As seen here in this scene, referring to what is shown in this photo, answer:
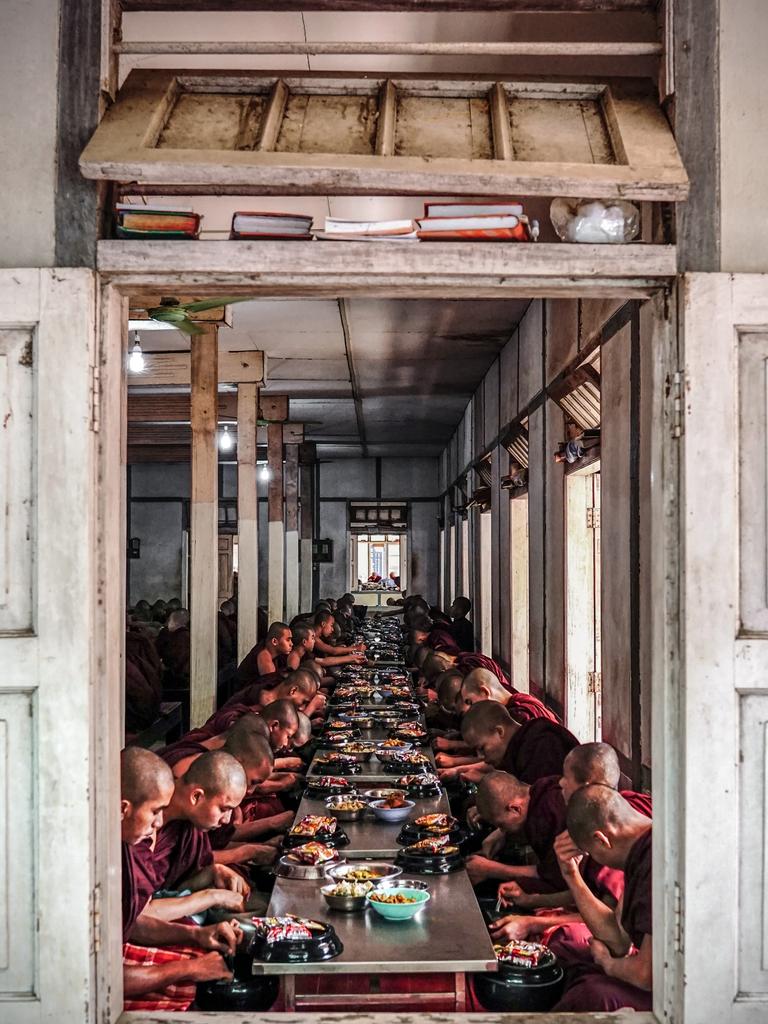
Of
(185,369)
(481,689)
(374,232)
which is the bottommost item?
(481,689)

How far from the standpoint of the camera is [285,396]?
16328 millimetres

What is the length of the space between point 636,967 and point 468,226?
274 cm

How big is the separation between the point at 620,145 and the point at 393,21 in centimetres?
222

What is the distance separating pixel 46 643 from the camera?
3.42 meters

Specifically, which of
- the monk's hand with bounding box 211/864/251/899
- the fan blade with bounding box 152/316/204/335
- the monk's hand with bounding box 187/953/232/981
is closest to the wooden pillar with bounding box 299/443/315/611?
the fan blade with bounding box 152/316/204/335

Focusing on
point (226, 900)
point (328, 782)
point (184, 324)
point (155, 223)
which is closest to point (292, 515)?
point (184, 324)

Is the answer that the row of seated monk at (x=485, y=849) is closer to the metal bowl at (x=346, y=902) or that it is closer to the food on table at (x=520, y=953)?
the food on table at (x=520, y=953)

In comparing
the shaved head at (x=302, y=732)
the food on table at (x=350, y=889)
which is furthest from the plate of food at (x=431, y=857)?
the shaved head at (x=302, y=732)

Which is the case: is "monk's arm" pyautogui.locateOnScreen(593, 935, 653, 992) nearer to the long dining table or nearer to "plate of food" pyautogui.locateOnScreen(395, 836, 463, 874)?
the long dining table

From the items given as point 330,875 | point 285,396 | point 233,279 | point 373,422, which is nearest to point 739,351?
point 233,279

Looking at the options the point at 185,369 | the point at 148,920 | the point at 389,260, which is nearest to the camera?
the point at 389,260

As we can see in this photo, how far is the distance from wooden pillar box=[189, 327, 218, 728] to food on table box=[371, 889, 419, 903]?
229 inches

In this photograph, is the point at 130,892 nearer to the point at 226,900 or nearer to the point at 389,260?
the point at 226,900

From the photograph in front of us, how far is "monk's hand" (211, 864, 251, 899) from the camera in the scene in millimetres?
5250
